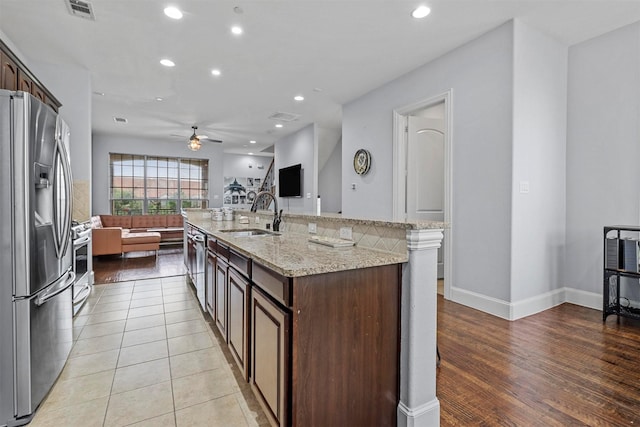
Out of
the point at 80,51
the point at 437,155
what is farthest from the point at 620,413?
the point at 80,51

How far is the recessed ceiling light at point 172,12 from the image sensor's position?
2.76 metres

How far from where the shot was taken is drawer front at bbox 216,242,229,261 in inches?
85.1

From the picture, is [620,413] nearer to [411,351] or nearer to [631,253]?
[411,351]

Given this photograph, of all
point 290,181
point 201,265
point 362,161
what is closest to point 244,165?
point 290,181

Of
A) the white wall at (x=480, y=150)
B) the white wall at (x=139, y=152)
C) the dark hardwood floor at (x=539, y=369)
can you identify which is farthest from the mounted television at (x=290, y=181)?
the dark hardwood floor at (x=539, y=369)

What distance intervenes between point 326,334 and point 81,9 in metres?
3.52

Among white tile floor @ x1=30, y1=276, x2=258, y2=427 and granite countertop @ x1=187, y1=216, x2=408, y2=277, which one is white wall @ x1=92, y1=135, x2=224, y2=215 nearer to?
white tile floor @ x1=30, y1=276, x2=258, y2=427

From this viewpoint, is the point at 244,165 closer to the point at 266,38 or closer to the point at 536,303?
the point at 266,38

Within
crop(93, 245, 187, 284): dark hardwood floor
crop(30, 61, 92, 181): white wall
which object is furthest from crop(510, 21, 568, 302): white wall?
crop(30, 61, 92, 181): white wall

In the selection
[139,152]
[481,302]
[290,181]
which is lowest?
[481,302]

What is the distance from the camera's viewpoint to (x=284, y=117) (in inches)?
254

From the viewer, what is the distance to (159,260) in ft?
20.7

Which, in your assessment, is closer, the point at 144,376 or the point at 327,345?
the point at 327,345

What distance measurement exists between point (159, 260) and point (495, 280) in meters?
5.98
